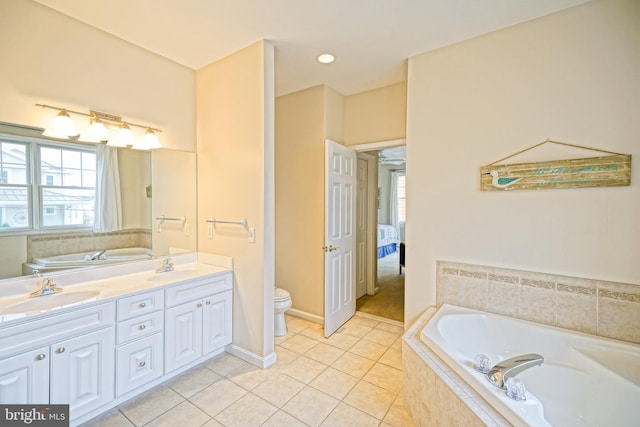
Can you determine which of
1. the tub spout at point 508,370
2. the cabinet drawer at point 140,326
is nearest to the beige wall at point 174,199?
the cabinet drawer at point 140,326

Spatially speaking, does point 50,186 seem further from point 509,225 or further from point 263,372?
point 509,225

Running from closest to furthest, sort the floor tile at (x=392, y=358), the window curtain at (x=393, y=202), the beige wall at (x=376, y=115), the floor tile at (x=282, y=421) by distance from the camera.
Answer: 1. the floor tile at (x=282, y=421)
2. the floor tile at (x=392, y=358)
3. the beige wall at (x=376, y=115)
4. the window curtain at (x=393, y=202)

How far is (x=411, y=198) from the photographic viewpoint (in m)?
2.50

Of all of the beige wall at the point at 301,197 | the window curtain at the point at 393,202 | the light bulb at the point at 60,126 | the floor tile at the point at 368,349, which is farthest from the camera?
the window curtain at the point at 393,202

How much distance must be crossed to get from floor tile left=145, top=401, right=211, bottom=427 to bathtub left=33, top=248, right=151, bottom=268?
1248mm

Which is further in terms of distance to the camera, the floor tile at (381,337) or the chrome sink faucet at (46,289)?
the floor tile at (381,337)

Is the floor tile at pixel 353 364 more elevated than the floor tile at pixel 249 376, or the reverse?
the floor tile at pixel 249 376

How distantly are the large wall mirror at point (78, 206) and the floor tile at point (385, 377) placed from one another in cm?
207

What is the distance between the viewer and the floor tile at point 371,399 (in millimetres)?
1899

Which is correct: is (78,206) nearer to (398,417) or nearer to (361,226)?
(398,417)

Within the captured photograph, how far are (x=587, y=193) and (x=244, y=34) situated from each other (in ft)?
8.95

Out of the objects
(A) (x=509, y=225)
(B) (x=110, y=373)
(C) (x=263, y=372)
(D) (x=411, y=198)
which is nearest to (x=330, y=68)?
(D) (x=411, y=198)

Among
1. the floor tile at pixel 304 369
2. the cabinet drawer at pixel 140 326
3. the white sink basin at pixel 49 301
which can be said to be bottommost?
the floor tile at pixel 304 369

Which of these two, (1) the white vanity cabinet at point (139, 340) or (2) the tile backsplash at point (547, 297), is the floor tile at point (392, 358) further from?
(1) the white vanity cabinet at point (139, 340)
